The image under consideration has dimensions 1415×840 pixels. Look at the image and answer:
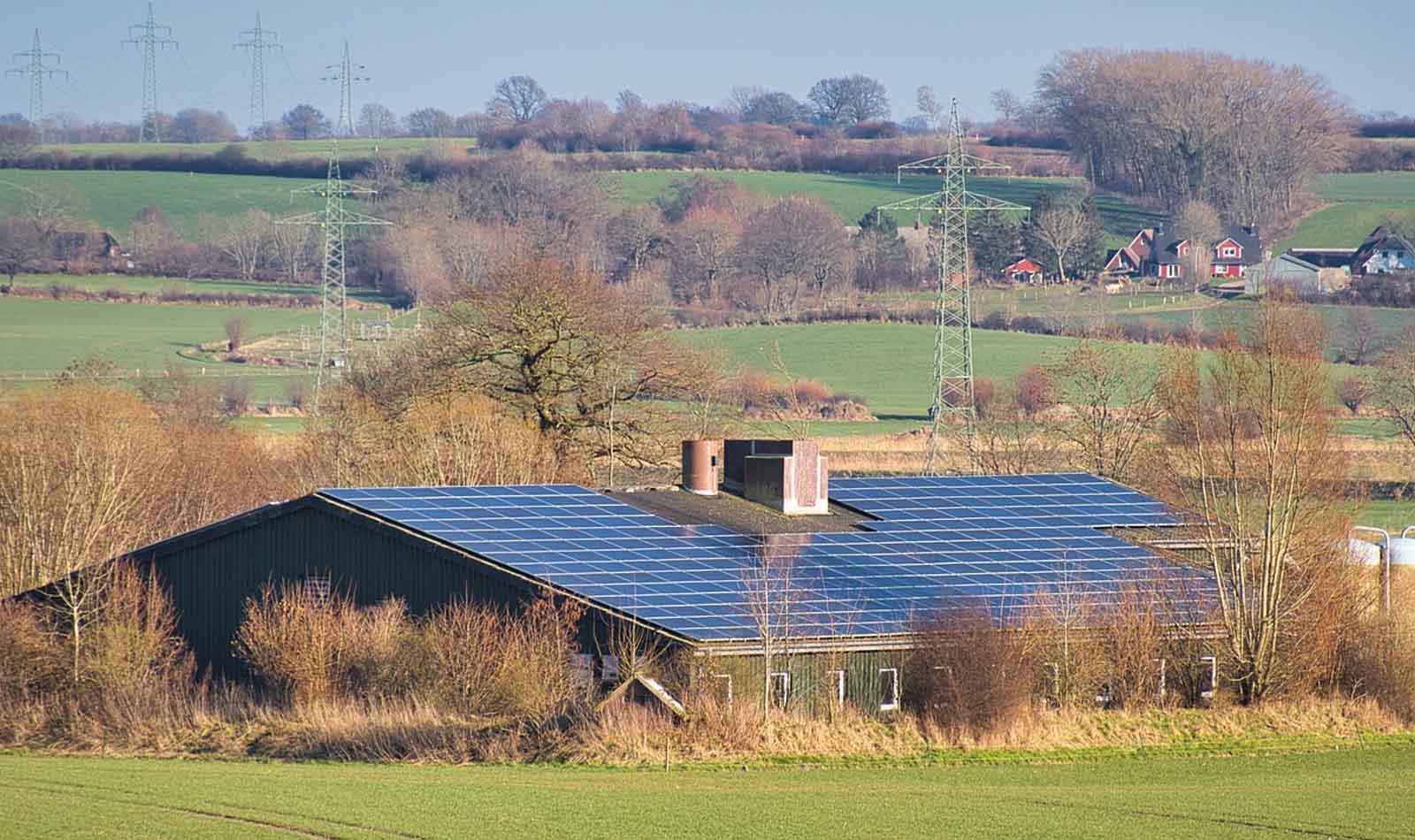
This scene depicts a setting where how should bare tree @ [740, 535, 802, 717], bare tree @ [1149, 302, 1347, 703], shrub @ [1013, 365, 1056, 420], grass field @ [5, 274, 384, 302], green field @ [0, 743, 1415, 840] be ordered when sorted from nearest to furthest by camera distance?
green field @ [0, 743, 1415, 840] → bare tree @ [740, 535, 802, 717] → bare tree @ [1149, 302, 1347, 703] → shrub @ [1013, 365, 1056, 420] → grass field @ [5, 274, 384, 302]

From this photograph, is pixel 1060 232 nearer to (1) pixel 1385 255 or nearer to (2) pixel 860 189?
(1) pixel 1385 255

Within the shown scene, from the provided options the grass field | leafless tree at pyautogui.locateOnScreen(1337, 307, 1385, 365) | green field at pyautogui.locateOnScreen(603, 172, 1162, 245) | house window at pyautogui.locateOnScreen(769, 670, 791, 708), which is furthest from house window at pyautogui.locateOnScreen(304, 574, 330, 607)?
green field at pyautogui.locateOnScreen(603, 172, 1162, 245)

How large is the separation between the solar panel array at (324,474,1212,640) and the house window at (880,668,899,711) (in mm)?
740

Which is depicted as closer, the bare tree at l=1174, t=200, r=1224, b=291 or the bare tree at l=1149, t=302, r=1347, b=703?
the bare tree at l=1149, t=302, r=1347, b=703

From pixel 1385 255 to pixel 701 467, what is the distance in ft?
387

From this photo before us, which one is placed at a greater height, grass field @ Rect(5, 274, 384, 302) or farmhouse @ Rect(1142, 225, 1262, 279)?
farmhouse @ Rect(1142, 225, 1262, 279)

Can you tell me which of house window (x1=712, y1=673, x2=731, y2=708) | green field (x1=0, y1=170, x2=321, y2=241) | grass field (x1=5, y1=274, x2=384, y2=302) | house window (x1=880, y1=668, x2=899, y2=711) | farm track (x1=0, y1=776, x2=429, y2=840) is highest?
green field (x1=0, y1=170, x2=321, y2=241)

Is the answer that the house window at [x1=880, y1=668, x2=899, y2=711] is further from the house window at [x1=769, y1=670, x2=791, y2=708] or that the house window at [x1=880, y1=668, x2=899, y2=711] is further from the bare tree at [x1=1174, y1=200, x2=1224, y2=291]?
the bare tree at [x1=1174, y1=200, x2=1224, y2=291]

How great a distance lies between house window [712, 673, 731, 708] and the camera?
3344cm

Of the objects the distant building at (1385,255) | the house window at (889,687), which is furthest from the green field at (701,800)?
the distant building at (1385,255)

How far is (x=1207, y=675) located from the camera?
126 feet

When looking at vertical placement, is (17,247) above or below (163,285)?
above

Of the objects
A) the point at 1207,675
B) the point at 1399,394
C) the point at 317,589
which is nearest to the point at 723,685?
the point at 317,589

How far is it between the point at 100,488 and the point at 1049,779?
2814 cm
